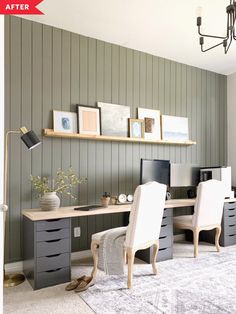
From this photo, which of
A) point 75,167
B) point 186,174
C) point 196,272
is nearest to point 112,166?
point 75,167

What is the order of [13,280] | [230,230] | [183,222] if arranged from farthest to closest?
[230,230] < [183,222] < [13,280]

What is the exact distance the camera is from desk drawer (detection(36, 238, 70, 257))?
243cm

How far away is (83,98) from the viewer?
333cm

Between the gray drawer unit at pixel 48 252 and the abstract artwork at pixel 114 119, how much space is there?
1.38m

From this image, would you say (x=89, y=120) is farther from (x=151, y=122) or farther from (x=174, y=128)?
(x=174, y=128)

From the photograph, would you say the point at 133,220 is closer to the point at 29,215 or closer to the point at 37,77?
the point at 29,215

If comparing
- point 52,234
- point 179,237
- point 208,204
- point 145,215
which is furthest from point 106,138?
point 179,237

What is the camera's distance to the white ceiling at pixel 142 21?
2.70m

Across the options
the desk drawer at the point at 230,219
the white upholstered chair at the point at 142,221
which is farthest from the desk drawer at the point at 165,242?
the desk drawer at the point at 230,219

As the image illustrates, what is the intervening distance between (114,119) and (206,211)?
1658 millimetres

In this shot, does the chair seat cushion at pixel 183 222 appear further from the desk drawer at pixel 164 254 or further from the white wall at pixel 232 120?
the white wall at pixel 232 120

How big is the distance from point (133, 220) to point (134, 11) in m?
2.18

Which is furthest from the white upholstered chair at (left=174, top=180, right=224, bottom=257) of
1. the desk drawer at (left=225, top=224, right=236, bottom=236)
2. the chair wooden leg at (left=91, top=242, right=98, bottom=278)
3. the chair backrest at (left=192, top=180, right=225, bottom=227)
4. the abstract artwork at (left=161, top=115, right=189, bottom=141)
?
the chair wooden leg at (left=91, top=242, right=98, bottom=278)

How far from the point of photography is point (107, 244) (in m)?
2.49
